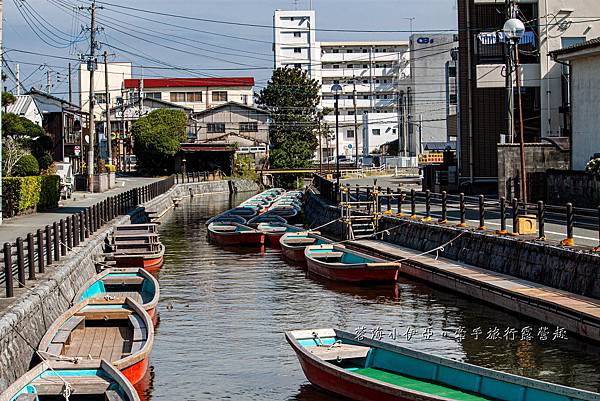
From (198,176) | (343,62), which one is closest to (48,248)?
(198,176)

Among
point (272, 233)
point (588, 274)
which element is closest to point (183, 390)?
point (588, 274)

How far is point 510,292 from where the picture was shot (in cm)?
2139

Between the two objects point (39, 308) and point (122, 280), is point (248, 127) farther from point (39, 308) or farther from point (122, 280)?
point (39, 308)

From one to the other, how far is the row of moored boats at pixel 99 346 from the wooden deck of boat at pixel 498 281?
8.15 m

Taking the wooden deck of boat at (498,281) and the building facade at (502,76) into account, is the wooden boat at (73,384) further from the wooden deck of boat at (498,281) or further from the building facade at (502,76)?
the building facade at (502,76)

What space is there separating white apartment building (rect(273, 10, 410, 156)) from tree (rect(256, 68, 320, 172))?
68.3 feet

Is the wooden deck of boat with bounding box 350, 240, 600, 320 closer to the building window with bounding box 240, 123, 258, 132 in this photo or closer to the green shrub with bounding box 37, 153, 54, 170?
the green shrub with bounding box 37, 153, 54, 170

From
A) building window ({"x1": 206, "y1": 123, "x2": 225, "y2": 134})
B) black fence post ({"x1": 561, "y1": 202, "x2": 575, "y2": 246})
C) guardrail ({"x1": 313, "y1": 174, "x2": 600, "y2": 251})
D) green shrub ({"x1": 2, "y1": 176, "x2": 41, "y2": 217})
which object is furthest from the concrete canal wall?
building window ({"x1": 206, "y1": 123, "x2": 225, "y2": 134})

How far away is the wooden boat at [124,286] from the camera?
22.2 m

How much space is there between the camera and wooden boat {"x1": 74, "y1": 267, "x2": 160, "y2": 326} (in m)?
22.2

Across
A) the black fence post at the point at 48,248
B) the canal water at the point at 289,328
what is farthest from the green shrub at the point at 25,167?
the black fence post at the point at 48,248

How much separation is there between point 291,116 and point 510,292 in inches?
3098

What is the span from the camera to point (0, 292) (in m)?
18.3

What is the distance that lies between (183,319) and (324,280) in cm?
728
